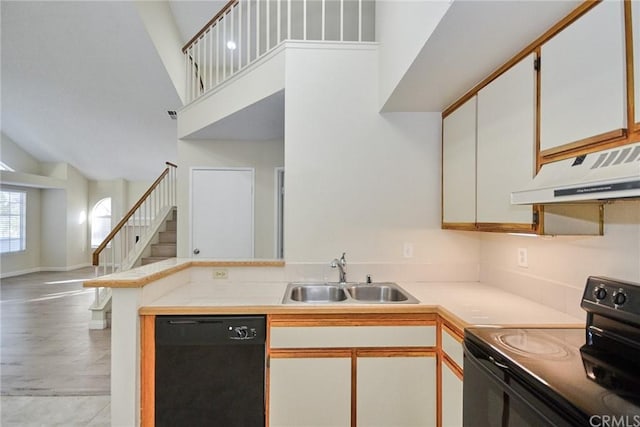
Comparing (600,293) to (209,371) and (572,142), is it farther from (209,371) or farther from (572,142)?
(209,371)

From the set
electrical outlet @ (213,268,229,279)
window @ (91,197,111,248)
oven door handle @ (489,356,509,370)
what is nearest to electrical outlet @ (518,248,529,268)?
oven door handle @ (489,356,509,370)

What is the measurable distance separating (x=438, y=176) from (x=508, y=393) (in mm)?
1719

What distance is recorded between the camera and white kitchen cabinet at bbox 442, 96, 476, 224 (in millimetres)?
1907

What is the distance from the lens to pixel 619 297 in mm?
1042

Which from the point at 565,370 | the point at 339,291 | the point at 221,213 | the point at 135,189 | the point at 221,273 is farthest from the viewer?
the point at 135,189

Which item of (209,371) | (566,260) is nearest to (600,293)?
(566,260)

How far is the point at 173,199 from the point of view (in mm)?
5641

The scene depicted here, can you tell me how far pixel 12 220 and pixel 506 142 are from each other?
1021 cm

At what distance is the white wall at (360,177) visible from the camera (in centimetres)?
240

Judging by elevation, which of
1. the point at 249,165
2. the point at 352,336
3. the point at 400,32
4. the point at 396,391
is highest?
the point at 400,32

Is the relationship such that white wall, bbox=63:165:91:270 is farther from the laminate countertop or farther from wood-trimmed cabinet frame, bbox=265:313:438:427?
wood-trimmed cabinet frame, bbox=265:313:438:427

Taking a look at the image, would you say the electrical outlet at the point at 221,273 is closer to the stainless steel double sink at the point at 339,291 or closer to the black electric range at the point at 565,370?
the stainless steel double sink at the point at 339,291

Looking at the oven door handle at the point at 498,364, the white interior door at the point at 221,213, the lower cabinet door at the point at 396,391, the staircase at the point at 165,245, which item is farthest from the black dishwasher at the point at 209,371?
the staircase at the point at 165,245

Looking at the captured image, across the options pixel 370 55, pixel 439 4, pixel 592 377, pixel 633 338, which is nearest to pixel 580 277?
pixel 633 338
